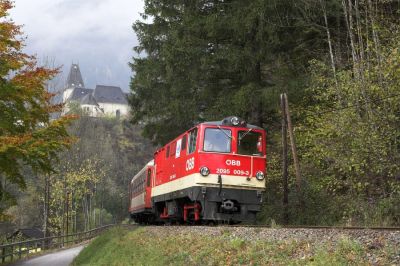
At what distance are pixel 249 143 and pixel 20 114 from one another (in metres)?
7.24

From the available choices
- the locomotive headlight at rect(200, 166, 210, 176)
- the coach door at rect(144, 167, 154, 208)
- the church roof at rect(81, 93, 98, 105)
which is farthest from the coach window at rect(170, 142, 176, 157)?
the church roof at rect(81, 93, 98, 105)

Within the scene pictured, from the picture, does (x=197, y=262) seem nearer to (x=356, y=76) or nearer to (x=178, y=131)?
(x=356, y=76)

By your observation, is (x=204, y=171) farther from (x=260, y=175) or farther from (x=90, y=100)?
(x=90, y=100)

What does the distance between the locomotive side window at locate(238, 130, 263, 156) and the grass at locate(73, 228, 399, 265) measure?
373 centimetres

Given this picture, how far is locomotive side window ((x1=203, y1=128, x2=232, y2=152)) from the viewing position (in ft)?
48.0

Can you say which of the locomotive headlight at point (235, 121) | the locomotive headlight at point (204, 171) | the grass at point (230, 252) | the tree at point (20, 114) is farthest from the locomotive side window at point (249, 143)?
the tree at point (20, 114)

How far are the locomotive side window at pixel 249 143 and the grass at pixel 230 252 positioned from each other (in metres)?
3.73

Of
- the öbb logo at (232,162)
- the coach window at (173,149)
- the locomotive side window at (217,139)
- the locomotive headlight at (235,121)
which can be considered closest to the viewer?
the öbb logo at (232,162)

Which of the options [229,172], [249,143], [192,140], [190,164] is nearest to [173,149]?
[192,140]

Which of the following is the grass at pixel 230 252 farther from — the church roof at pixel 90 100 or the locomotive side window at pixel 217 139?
the church roof at pixel 90 100

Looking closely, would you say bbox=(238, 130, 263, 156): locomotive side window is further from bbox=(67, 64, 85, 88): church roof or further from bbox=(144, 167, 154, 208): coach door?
bbox=(67, 64, 85, 88): church roof

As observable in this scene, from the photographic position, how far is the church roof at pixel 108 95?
14312 centimetres

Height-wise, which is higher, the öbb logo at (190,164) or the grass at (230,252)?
the öbb logo at (190,164)

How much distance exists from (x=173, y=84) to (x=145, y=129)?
444 cm
